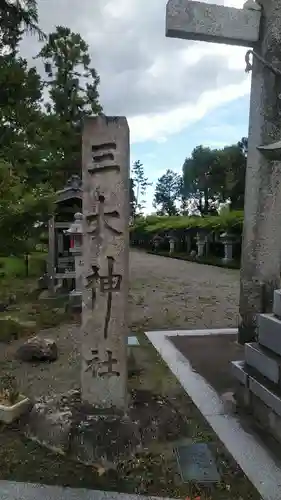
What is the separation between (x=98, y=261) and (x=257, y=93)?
332 cm

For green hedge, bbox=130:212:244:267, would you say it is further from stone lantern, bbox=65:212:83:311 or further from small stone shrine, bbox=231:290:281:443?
small stone shrine, bbox=231:290:281:443

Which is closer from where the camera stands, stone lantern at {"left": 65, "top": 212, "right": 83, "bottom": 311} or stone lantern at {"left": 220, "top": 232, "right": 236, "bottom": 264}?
stone lantern at {"left": 65, "top": 212, "right": 83, "bottom": 311}

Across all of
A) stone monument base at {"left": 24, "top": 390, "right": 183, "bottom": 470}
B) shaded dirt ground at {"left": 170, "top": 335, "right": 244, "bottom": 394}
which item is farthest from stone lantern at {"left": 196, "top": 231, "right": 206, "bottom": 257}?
stone monument base at {"left": 24, "top": 390, "right": 183, "bottom": 470}

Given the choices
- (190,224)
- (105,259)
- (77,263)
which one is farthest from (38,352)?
(190,224)

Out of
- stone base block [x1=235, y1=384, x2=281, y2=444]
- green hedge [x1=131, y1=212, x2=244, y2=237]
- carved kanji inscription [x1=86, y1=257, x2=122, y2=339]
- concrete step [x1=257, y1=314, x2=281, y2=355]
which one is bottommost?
stone base block [x1=235, y1=384, x2=281, y2=444]

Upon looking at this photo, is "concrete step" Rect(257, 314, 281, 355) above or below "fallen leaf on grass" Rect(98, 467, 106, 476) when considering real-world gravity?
above

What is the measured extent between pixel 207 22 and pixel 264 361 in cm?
354

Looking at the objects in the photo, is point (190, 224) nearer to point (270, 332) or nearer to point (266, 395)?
point (270, 332)

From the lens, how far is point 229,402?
3.84m

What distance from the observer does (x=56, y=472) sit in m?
2.75

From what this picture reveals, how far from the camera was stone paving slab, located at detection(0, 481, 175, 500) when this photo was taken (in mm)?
2482

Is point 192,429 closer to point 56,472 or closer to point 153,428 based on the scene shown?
point 153,428

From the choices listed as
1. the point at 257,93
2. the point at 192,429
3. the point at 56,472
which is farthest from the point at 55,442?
the point at 257,93

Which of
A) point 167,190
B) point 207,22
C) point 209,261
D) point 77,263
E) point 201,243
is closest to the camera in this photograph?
point 207,22
